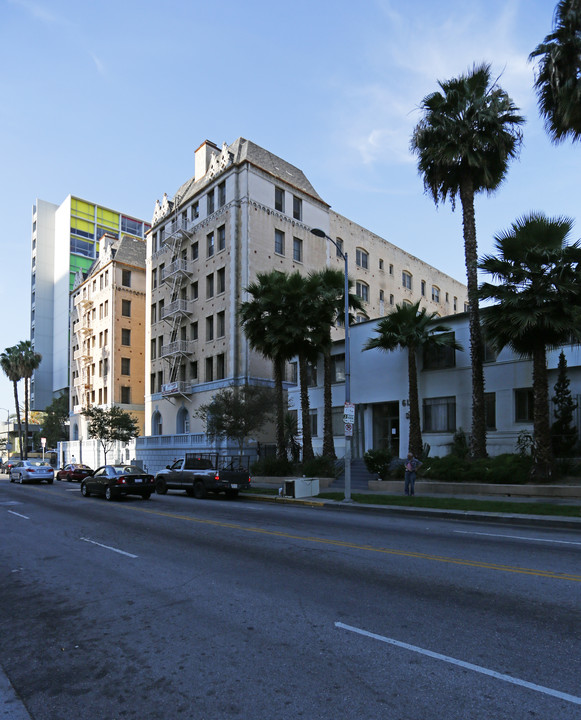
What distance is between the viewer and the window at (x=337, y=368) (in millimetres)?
32688

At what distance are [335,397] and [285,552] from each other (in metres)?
22.9

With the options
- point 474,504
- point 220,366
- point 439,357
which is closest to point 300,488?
point 474,504

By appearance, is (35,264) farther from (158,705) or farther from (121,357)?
(158,705)

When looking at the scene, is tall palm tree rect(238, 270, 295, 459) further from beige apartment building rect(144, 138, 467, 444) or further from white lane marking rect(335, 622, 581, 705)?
white lane marking rect(335, 622, 581, 705)

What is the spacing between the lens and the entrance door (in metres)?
29.8

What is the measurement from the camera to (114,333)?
56281 millimetres

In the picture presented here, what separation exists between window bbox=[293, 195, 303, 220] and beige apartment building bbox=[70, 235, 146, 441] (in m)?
21.6

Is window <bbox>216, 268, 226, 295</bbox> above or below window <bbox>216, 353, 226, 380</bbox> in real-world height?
above

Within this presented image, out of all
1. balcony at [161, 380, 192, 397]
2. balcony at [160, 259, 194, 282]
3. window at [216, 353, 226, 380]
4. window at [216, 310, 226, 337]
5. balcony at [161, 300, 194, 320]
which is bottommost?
balcony at [161, 380, 192, 397]

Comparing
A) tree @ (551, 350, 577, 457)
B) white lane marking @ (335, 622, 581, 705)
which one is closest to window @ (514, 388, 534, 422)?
tree @ (551, 350, 577, 457)

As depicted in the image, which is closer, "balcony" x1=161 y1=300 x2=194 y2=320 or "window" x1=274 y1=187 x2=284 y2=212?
"window" x1=274 y1=187 x2=284 y2=212

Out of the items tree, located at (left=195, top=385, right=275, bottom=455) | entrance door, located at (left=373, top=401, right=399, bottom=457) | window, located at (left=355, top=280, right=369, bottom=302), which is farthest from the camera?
window, located at (left=355, top=280, right=369, bottom=302)

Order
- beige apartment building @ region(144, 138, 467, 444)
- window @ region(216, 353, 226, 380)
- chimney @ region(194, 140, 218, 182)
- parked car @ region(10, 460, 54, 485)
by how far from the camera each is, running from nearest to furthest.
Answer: parked car @ region(10, 460, 54, 485) < beige apartment building @ region(144, 138, 467, 444) < window @ region(216, 353, 226, 380) < chimney @ region(194, 140, 218, 182)

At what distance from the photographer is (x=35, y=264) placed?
96.8m
